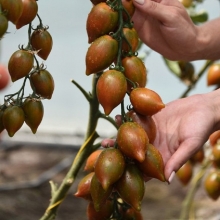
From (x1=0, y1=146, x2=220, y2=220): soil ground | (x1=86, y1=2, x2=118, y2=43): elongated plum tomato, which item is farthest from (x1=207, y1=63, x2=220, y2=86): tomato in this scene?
(x1=0, y1=146, x2=220, y2=220): soil ground

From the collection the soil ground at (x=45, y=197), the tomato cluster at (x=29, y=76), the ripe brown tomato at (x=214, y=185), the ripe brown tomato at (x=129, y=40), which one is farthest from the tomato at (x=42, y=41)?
the soil ground at (x=45, y=197)

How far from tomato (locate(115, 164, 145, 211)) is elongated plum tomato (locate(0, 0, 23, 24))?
23 cm

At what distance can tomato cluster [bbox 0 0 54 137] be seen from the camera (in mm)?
797

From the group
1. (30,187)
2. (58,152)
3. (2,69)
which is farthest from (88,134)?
(58,152)

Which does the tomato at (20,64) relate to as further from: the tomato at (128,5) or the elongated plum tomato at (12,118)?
the tomato at (128,5)

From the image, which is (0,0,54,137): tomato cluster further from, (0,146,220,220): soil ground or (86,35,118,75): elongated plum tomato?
(0,146,220,220): soil ground

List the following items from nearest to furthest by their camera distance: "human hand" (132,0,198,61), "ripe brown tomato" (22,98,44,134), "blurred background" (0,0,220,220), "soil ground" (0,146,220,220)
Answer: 1. "ripe brown tomato" (22,98,44,134)
2. "human hand" (132,0,198,61)
3. "soil ground" (0,146,220,220)
4. "blurred background" (0,0,220,220)

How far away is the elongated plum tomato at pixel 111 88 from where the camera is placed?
0.75 m

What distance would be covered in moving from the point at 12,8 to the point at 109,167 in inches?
8.9

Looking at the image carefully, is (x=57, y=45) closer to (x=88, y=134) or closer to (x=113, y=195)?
(x=88, y=134)

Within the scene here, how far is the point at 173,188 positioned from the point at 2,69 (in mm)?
2157

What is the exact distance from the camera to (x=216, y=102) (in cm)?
103

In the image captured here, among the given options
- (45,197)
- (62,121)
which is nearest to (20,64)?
(45,197)

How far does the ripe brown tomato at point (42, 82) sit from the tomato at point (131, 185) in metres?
0.17
